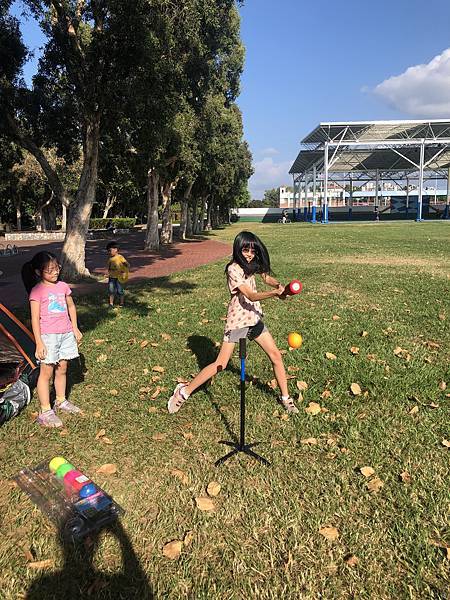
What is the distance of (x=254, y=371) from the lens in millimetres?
5230

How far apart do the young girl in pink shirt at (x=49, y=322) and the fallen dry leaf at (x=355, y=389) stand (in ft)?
8.57

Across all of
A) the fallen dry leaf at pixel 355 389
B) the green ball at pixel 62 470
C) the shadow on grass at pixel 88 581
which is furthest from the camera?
the fallen dry leaf at pixel 355 389

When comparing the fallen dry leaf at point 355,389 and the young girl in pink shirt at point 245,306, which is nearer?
the young girl in pink shirt at point 245,306

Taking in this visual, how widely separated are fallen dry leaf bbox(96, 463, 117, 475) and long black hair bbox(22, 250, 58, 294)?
174 cm

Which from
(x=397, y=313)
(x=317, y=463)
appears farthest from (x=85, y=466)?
(x=397, y=313)

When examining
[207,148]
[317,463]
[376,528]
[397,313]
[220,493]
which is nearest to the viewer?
[376,528]

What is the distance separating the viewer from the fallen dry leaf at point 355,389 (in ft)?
14.8

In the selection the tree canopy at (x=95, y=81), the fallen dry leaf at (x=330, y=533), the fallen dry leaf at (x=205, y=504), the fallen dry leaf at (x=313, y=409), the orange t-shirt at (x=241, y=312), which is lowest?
the fallen dry leaf at (x=330, y=533)

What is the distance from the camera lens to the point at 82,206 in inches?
483

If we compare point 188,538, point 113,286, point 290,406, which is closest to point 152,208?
point 113,286

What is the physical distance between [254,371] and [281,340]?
1215mm

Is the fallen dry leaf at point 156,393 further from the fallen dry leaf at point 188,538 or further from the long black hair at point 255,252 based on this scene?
the fallen dry leaf at point 188,538

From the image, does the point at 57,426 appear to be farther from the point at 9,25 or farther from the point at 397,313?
the point at 9,25

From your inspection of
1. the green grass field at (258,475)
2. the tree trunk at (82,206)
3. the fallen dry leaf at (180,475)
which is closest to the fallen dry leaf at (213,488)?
the green grass field at (258,475)
